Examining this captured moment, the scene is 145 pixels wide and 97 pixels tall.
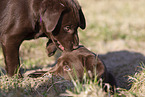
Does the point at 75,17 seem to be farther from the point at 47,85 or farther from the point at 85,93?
the point at 85,93

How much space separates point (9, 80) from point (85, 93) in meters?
1.25

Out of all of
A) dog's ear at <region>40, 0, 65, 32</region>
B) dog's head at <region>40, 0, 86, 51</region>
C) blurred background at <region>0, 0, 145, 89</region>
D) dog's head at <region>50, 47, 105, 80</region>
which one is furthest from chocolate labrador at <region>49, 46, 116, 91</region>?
blurred background at <region>0, 0, 145, 89</region>

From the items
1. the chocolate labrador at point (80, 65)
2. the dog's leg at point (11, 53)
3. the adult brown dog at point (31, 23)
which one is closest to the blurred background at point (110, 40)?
the dog's leg at point (11, 53)

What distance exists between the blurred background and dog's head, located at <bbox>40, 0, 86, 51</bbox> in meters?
0.89

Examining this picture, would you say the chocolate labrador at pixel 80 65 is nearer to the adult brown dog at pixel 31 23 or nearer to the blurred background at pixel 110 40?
the adult brown dog at pixel 31 23

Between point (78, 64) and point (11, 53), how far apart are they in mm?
1008

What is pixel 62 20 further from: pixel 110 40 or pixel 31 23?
pixel 110 40

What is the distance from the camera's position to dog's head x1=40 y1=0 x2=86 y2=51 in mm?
3162

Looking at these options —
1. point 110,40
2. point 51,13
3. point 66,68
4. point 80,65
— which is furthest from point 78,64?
point 110,40

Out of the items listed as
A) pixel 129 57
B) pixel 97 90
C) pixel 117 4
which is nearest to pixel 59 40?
pixel 97 90

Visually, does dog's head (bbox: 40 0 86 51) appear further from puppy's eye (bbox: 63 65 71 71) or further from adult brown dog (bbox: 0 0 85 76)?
puppy's eye (bbox: 63 65 71 71)

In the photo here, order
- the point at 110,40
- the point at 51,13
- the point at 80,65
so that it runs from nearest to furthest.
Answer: the point at 51,13, the point at 80,65, the point at 110,40

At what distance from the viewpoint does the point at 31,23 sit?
11.0 ft

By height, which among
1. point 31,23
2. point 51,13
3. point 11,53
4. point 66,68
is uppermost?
point 51,13
